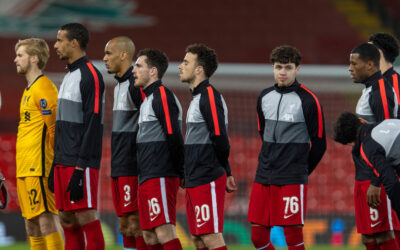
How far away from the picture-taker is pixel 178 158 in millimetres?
5891

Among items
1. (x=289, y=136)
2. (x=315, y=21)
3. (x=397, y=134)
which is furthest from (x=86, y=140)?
(x=315, y=21)

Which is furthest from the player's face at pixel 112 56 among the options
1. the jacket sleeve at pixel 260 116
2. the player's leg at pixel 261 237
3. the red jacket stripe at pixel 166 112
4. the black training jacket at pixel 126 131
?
the player's leg at pixel 261 237

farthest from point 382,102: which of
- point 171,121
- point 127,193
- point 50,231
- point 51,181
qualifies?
point 50,231

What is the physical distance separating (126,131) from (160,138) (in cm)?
51

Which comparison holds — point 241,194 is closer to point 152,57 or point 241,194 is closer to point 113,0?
point 152,57

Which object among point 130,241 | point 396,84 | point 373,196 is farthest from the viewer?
point 130,241

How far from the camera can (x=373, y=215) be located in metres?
5.93

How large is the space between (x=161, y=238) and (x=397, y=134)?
1939 mm

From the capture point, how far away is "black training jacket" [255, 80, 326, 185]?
6000 millimetres

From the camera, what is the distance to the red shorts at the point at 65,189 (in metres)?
5.83

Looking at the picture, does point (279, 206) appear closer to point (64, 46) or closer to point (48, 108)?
point (48, 108)

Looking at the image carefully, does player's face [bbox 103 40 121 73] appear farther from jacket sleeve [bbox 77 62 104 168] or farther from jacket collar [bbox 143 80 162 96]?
jacket collar [bbox 143 80 162 96]

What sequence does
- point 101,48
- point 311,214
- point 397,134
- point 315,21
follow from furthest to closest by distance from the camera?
point 315,21 → point 101,48 → point 311,214 → point 397,134

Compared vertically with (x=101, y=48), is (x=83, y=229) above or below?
below
